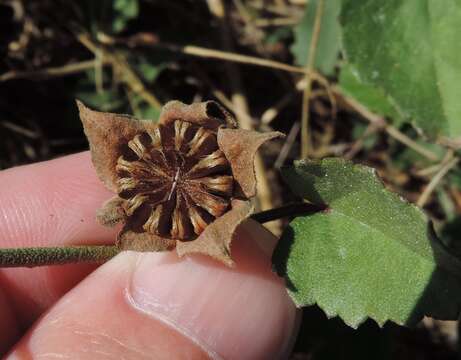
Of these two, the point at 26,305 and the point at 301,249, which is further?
the point at 26,305

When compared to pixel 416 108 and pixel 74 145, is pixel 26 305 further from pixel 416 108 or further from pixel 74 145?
pixel 416 108

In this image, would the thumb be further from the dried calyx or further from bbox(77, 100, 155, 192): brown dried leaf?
bbox(77, 100, 155, 192): brown dried leaf

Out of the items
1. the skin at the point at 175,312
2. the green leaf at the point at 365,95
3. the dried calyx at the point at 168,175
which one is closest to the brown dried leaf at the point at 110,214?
the dried calyx at the point at 168,175

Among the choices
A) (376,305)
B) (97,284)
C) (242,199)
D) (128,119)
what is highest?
(128,119)

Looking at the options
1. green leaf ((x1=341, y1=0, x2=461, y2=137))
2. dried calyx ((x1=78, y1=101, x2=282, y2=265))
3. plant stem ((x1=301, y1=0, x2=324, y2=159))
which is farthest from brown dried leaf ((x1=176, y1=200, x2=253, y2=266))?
plant stem ((x1=301, y1=0, x2=324, y2=159))

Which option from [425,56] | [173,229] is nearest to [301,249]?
[173,229]

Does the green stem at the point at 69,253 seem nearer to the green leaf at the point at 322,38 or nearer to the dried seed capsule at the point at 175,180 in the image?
the dried seed capsule at the point at 175,180

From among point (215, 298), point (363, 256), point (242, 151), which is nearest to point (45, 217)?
point (215, 298)
